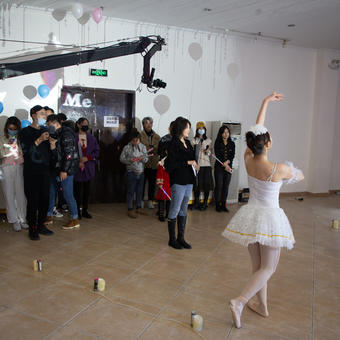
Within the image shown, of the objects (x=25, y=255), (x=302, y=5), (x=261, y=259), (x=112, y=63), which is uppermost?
(x=302, y=5)

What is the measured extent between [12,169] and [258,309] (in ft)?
11.4

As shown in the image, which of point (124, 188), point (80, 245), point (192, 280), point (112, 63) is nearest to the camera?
point (192, 280)

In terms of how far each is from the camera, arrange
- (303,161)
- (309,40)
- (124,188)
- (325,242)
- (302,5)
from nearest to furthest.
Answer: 1. (325,242)
2. (302,5)
3. (124,188)
4. (309,40)
5. (303,161)

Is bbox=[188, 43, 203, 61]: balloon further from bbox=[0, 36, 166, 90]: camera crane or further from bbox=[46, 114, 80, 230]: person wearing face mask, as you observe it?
bbox=[46, 114, 80, 230]: person wearing face mask

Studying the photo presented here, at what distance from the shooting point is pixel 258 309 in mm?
2750

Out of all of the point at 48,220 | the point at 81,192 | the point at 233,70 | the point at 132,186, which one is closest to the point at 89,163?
→ the point at 81,192

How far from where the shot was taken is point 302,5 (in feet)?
17.6

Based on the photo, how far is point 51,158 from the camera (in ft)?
14.5

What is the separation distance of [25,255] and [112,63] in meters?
3.78

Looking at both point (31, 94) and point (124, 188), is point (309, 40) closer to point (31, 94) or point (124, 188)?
point (124, 188)

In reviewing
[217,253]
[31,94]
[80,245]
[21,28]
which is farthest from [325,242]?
[21,28]

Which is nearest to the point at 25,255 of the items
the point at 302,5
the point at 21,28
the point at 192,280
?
the point at 192,280

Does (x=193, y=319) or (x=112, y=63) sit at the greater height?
(x=112, y=63)

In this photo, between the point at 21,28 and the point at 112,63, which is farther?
the point at 112,63
